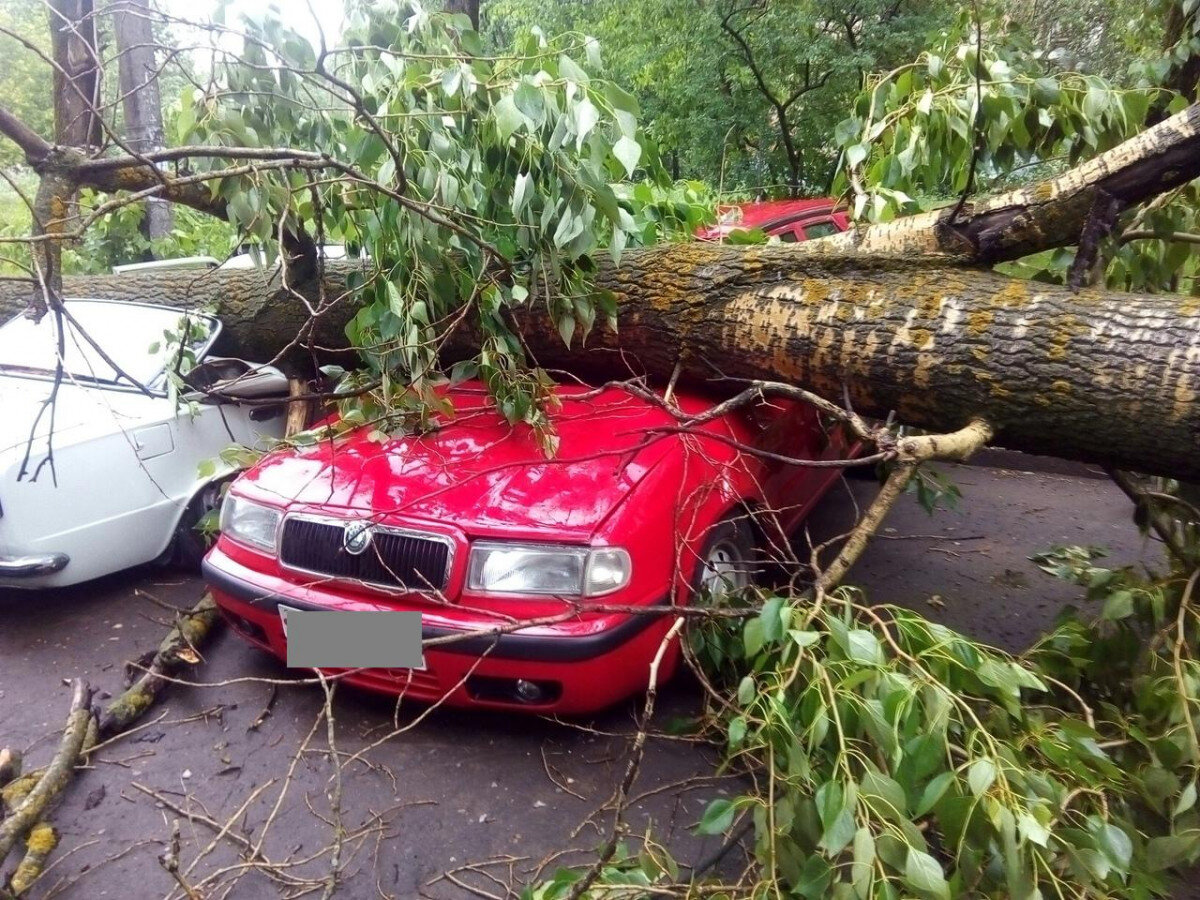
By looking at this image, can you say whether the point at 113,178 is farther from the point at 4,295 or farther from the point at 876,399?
the point at 876,399

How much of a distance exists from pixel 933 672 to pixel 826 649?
24cm

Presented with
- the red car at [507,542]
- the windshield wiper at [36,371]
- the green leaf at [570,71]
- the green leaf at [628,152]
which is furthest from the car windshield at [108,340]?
the green leaf at [628,152]

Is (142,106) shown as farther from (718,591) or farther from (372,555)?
(718,591)

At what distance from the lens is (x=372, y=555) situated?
8.55 feet

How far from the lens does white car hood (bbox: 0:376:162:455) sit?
332 cm

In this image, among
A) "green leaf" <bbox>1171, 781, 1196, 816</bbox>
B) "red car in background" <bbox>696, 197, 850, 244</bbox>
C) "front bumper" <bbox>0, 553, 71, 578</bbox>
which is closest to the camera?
"green leaf" <bbox>1171, 781, 1196, 816</bbox>

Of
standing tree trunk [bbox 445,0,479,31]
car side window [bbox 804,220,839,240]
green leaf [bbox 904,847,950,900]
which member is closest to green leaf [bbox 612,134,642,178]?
green leaf [bbox 904,847,950,900]

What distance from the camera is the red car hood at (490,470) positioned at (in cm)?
255

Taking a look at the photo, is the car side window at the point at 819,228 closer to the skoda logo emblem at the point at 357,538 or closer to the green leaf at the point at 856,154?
the green leaf at the point at 856,154

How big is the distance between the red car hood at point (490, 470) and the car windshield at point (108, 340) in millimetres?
1283

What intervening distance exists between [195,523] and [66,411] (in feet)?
2.39

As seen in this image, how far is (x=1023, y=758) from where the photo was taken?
184 cm

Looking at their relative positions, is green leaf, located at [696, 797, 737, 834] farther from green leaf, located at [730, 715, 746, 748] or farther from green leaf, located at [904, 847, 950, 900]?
green leaf, located at [904, 847, 950, 900]

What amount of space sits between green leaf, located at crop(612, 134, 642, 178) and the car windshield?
235 centimetres
